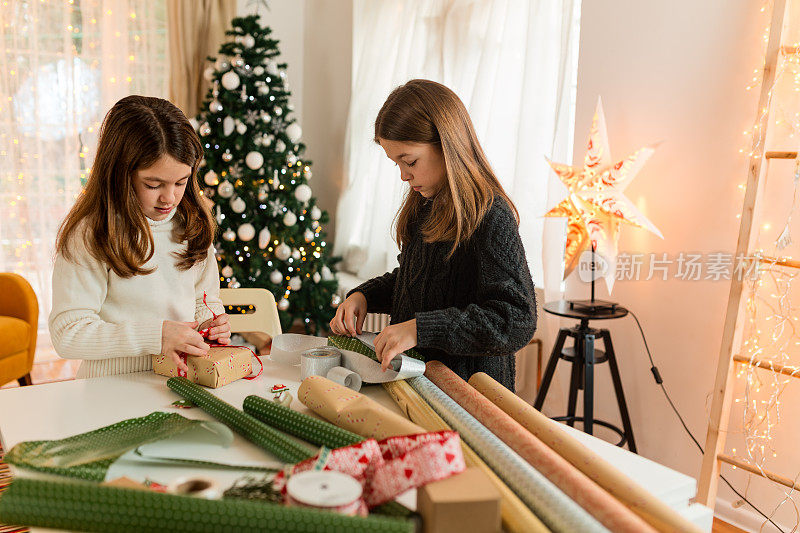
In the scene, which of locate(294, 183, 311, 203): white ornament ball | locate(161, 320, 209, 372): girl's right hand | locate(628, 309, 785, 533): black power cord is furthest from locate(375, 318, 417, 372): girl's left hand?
locate(294, 183, 311, 203): white ornament ball

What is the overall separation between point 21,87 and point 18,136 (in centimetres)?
31

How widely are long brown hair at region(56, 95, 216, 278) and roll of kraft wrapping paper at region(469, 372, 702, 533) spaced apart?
891mm

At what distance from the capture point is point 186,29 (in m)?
4.54

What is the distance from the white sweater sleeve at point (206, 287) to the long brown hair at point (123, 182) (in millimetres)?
235

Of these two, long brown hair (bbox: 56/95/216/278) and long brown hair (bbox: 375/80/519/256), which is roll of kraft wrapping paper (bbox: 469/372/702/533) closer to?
long brown hair (bbox: 375/80/519/256)

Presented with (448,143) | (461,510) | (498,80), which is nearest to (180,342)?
(448,143)

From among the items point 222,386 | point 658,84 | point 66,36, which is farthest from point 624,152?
point 66,36

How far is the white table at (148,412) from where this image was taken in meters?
0.98

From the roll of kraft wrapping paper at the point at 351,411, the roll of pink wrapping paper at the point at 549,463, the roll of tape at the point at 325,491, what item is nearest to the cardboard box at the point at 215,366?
the roll of kraft wrapping paper at the point at 351,411

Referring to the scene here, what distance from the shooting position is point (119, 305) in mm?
1567

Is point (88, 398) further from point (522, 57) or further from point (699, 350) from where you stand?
point (522, 57)

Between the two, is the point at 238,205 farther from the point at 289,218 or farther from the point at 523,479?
the point at 523,479

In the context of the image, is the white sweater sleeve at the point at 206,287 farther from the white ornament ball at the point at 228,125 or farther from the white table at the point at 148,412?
the white ornament ball at the point at 228,125

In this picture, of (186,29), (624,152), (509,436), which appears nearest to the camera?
(509,436)
